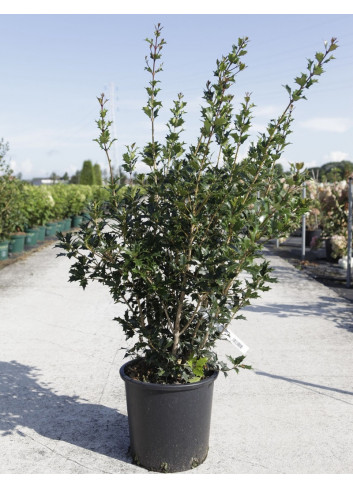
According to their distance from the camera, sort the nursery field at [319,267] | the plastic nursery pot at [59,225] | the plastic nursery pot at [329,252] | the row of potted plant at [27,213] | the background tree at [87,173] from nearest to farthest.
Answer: the nursery field at [319,267]
the row of potted plant at [27,213]
the plastic nursery pot at [329,252]
the plastic nursery pot at [59,225]
the background tree at [87,173]

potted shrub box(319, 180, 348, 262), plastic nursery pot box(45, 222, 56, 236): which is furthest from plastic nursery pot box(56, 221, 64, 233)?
potted shrub box(319, 180, 348, 262)

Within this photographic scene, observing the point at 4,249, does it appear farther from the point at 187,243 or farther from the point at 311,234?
the point at 187,243

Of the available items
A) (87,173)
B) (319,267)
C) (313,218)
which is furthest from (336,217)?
(87,173)

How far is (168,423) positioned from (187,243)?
104 cm

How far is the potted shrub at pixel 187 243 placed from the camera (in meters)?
2.94

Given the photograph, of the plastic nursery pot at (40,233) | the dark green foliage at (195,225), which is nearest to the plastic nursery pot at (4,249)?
the plastic nursery pot at (40,233)

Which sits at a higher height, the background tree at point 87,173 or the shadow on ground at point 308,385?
the background tree at point 87,173

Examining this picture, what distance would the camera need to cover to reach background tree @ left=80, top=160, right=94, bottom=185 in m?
38.1

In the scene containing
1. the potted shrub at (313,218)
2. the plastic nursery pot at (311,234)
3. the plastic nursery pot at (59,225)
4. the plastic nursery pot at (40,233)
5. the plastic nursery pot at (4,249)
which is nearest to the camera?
the plastic nursery pot at (4,249)

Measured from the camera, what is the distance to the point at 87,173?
125 ft

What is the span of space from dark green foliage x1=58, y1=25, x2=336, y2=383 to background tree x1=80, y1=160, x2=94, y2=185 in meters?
35.5

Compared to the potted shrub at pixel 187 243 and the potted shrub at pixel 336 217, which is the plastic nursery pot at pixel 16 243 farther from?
the potted shrub at pixel 187 243

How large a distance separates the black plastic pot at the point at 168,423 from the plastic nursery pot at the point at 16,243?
959 cm

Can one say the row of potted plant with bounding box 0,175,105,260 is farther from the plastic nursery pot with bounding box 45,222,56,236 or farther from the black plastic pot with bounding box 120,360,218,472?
the black plastic pot with bounding box 120,360,218,472
